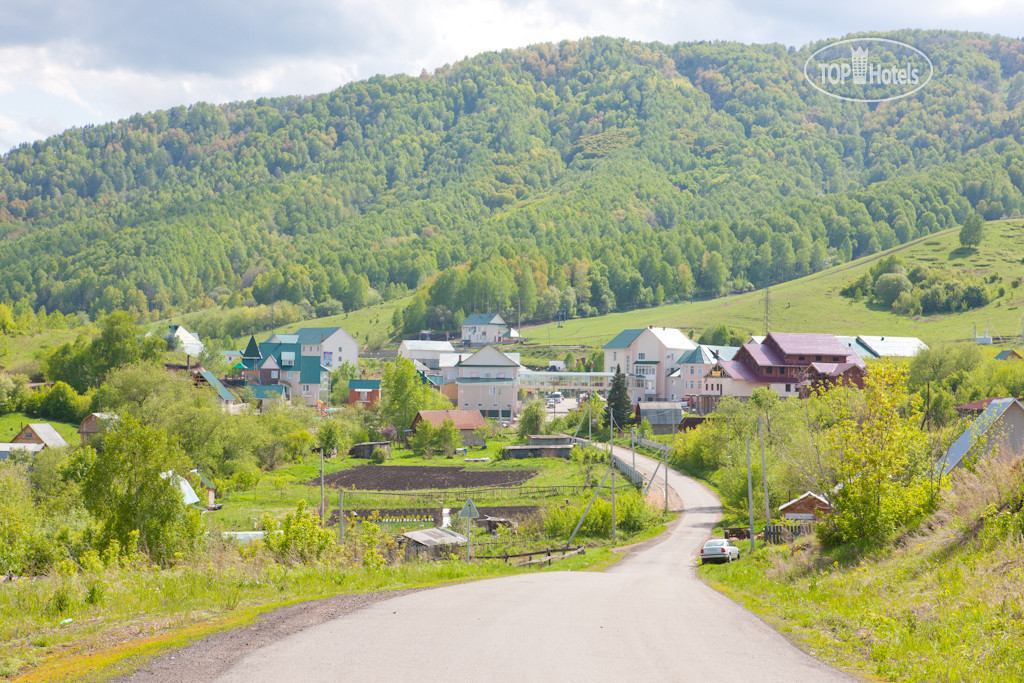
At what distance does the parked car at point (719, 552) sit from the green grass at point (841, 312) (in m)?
83.5

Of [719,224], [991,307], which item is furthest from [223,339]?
[991,307]

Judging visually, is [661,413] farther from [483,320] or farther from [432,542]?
[483,320]

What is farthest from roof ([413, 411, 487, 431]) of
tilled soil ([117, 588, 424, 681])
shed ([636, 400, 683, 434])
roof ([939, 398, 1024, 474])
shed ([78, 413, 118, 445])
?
tilled soil ([117, 588, 424, 681])

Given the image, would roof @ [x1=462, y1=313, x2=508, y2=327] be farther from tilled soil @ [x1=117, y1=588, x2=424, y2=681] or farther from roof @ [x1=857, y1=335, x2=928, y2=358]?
tilled soil @ [x1=117, y1=588, x2=424, y2=681]

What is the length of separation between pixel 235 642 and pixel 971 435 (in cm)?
1937

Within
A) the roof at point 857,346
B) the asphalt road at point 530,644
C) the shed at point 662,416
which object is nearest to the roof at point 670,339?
the roof at point 857,346

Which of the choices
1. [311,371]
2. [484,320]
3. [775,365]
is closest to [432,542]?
[775,365]

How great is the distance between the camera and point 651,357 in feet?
328

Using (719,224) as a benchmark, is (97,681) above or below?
below

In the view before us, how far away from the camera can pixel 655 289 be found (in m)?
168

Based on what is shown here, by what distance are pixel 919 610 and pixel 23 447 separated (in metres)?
58.5

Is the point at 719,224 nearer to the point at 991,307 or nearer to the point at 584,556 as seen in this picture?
the point at 991,307

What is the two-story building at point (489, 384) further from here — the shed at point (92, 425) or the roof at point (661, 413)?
the shed at point (92, 425)

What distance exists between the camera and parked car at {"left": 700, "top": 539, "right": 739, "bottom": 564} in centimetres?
3034
